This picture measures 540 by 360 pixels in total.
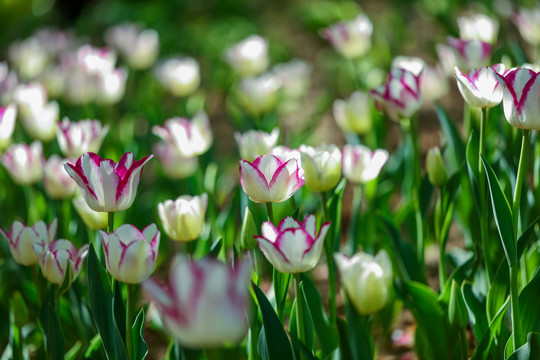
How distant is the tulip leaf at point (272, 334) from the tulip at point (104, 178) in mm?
286

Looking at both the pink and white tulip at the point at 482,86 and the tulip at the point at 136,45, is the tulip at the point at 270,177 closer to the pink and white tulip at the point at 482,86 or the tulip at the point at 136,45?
the pink and white tulip at the point at 482,86

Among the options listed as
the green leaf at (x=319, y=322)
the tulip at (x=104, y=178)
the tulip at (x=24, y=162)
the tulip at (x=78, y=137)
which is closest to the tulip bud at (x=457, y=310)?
the green leaf at (x=319, y=322)

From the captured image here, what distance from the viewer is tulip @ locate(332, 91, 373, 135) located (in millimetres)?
1850

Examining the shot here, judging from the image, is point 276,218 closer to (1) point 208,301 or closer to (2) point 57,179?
(2) point 57,179

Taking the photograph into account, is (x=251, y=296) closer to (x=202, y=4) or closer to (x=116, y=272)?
(x=116, y=272)

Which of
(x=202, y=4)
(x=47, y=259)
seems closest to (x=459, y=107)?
(x=47, y=259)

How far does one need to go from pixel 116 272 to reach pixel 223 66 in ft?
9.08

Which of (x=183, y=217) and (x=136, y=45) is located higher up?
(x=183, y=217)

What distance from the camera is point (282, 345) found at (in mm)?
1082

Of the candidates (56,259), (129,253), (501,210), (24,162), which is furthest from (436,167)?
(24,162)

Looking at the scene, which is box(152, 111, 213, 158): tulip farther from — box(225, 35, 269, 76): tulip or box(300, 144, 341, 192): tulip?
box(225, 35, 269, 76): tulip

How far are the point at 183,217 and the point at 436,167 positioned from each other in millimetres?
578

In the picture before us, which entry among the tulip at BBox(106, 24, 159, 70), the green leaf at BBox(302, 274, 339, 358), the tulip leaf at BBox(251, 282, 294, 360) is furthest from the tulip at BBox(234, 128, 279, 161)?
the tulip at BBox(106, 24, 159, 70)

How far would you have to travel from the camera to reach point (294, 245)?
97cm
